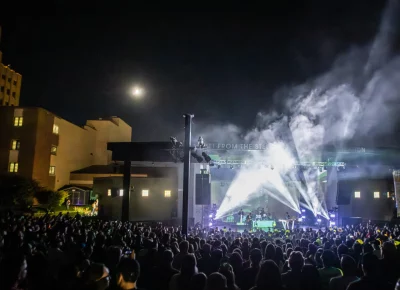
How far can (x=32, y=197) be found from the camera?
32.1 m

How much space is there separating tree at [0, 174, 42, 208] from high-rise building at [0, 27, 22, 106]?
36.2 metres

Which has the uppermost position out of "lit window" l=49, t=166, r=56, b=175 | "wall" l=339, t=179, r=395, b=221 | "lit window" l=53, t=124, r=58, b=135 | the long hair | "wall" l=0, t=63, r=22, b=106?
"wall" l=0, t=63, r=22, b=106

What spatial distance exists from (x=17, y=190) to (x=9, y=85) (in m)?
42.5

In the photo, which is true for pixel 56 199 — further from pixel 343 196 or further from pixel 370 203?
pixel 370 203

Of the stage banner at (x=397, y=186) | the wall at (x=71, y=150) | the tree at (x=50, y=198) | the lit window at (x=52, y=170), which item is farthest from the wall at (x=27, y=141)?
the stage banner at (x=397, y=186)

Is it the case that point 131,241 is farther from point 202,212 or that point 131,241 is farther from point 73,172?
point 73,172

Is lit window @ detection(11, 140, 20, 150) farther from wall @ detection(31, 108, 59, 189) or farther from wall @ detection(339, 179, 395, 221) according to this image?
wall @ detection(339, 179, 395, 221)

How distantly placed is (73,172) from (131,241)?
110ft

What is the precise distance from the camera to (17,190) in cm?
3019

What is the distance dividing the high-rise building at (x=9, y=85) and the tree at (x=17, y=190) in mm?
36237

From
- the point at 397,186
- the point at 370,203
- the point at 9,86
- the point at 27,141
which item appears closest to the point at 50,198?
the point at 27,141

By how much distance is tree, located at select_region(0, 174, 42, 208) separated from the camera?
96.0 ft

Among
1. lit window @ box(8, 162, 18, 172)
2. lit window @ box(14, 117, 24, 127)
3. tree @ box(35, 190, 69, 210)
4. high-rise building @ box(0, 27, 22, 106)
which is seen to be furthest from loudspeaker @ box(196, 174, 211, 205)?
high-rise building @ box(0, 27, 22, 106)

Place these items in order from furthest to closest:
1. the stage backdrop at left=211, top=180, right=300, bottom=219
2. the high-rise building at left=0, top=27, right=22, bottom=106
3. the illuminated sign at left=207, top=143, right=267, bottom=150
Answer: the high-rise building at left=0, top=27, right=22, bottom=106
the stage backdrop at left=211, top=180, right=300, bottom=219
the illuminated sign at left=207, top=143, right=267, bottom=150
